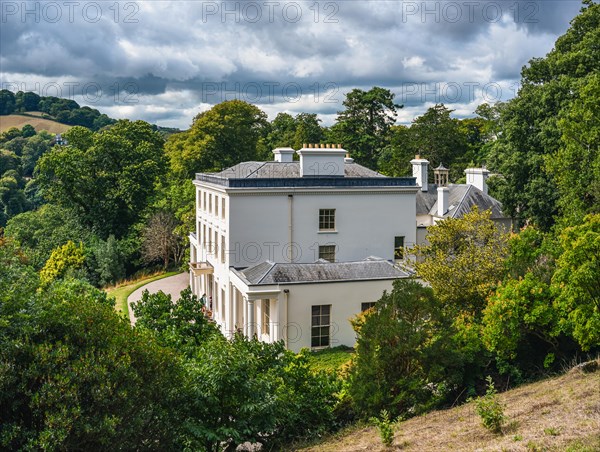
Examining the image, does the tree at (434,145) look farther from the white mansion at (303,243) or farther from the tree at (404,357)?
the tree at (404,357)

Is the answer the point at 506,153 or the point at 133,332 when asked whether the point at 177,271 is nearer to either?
the point at 506,153

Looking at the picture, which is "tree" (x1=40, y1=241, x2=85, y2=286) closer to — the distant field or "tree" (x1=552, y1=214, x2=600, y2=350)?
"tree" (x1=552, y1=214, x2=600, y2=350)

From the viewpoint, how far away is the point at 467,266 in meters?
21.0

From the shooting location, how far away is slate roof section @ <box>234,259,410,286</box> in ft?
79.8

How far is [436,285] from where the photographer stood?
69.3 ft

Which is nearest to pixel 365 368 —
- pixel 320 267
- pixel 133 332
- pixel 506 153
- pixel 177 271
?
pixel 133 332

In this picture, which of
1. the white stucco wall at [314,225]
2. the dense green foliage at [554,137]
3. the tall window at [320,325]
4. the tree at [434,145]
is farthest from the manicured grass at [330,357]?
the tree at [434,145]

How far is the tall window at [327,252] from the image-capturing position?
2962 centimetres

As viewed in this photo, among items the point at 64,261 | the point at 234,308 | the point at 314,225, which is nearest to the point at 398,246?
the point at 314,225

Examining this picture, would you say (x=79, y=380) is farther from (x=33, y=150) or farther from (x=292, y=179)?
(x=33, y=150)

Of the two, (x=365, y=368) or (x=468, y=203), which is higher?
(x=468, y=203)

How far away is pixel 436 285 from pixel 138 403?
44.1 feet

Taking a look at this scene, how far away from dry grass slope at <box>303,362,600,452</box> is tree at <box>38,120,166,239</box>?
42.3 meters

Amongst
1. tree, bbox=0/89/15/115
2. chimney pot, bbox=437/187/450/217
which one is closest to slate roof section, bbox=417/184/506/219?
chimney pot, bbox=437/187/450/217
